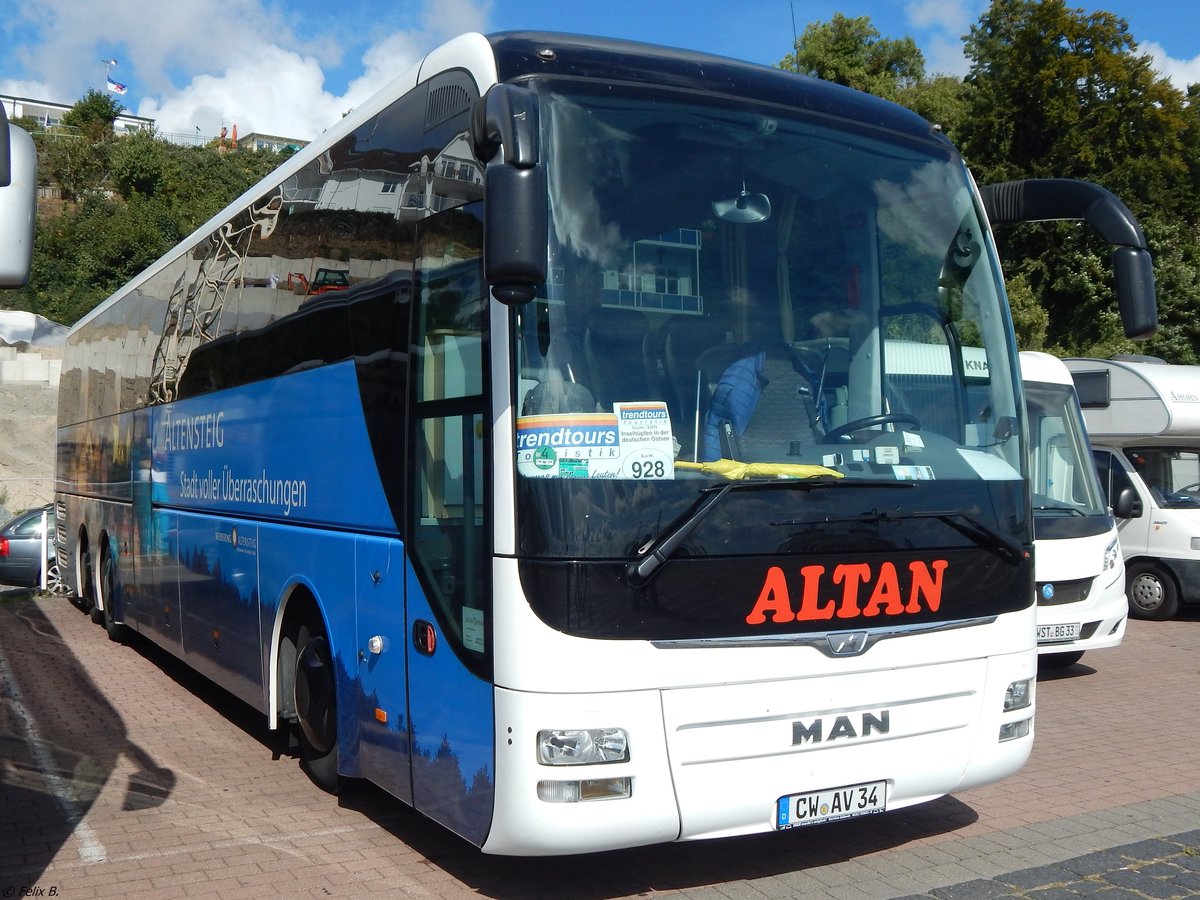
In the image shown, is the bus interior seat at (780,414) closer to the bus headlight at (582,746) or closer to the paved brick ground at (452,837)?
the bus headlight at (582,746)

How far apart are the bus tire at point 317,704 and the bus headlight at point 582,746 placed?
86.6 inches

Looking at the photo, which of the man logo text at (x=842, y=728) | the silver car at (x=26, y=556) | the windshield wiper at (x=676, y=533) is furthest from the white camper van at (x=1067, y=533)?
the silver car at (x=26, y=556)

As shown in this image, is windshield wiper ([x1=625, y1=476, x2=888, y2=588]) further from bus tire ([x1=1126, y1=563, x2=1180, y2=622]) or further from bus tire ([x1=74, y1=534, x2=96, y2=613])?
bus tire ([x1=1126, y1=563, x2=1180, y2=622])

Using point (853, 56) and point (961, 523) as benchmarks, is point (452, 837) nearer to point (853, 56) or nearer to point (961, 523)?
point (961, 523)

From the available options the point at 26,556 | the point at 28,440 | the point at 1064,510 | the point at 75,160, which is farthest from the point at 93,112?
the point at 1064,510

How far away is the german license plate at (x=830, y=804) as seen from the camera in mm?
4914

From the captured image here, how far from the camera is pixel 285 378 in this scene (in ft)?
23.9

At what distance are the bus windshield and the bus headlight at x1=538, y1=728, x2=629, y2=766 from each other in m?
0.67

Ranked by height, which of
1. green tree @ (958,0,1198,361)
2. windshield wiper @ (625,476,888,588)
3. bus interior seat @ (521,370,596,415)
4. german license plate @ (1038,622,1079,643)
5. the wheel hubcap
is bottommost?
the wheel hubcap

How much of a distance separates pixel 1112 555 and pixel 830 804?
23.2ft

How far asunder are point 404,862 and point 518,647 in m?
1.79

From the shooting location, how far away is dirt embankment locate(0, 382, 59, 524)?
31.4 metres

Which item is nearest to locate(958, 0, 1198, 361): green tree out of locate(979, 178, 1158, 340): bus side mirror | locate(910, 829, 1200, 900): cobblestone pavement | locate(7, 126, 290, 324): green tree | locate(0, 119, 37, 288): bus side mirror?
locate(979, 178, 1158, 340): bus side mirror

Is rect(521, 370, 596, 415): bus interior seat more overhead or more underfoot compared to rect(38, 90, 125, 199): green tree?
more underfoot
